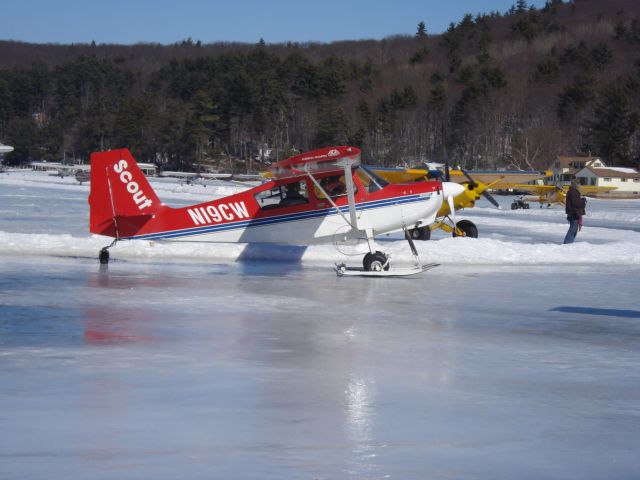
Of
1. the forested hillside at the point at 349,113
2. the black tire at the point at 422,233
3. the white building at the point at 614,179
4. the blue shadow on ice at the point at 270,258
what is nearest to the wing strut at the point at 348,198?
the blue shadow on ice at the point at 270,258

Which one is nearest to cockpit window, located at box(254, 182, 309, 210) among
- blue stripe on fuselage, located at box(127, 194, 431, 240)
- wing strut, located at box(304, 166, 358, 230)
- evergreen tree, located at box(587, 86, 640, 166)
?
blue stripe on fuselage, located at box(127, 194, 431, 240)

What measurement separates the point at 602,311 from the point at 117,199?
692 centimetres

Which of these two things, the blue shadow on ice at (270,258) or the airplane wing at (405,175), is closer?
the blue shadow on ice at (270,258)

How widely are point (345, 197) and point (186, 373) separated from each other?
22.9 ft

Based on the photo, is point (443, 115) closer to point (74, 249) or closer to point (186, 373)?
point (74, 249)

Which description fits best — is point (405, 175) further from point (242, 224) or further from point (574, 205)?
point (242, 224)

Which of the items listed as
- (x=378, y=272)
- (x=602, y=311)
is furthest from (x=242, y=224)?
(x=602, y=311)

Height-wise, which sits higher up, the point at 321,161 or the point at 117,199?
the point at 321,161

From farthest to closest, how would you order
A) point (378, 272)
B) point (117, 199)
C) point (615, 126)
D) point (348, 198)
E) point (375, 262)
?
1. point (615, 126)
2. point (117, 199)
3. point (348, 198)
4. point (375, 262)
5. point (378, 272)

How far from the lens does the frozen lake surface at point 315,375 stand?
421 centimetres

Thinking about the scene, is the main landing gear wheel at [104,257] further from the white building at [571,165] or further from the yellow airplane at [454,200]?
the white building at [571,165]

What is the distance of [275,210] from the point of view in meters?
12.9

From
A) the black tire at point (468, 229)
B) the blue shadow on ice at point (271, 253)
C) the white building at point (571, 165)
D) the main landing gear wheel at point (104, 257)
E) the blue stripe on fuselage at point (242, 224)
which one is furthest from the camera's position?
the white building at point (571, 165)

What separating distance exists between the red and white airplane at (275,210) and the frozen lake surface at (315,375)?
0.84 m
